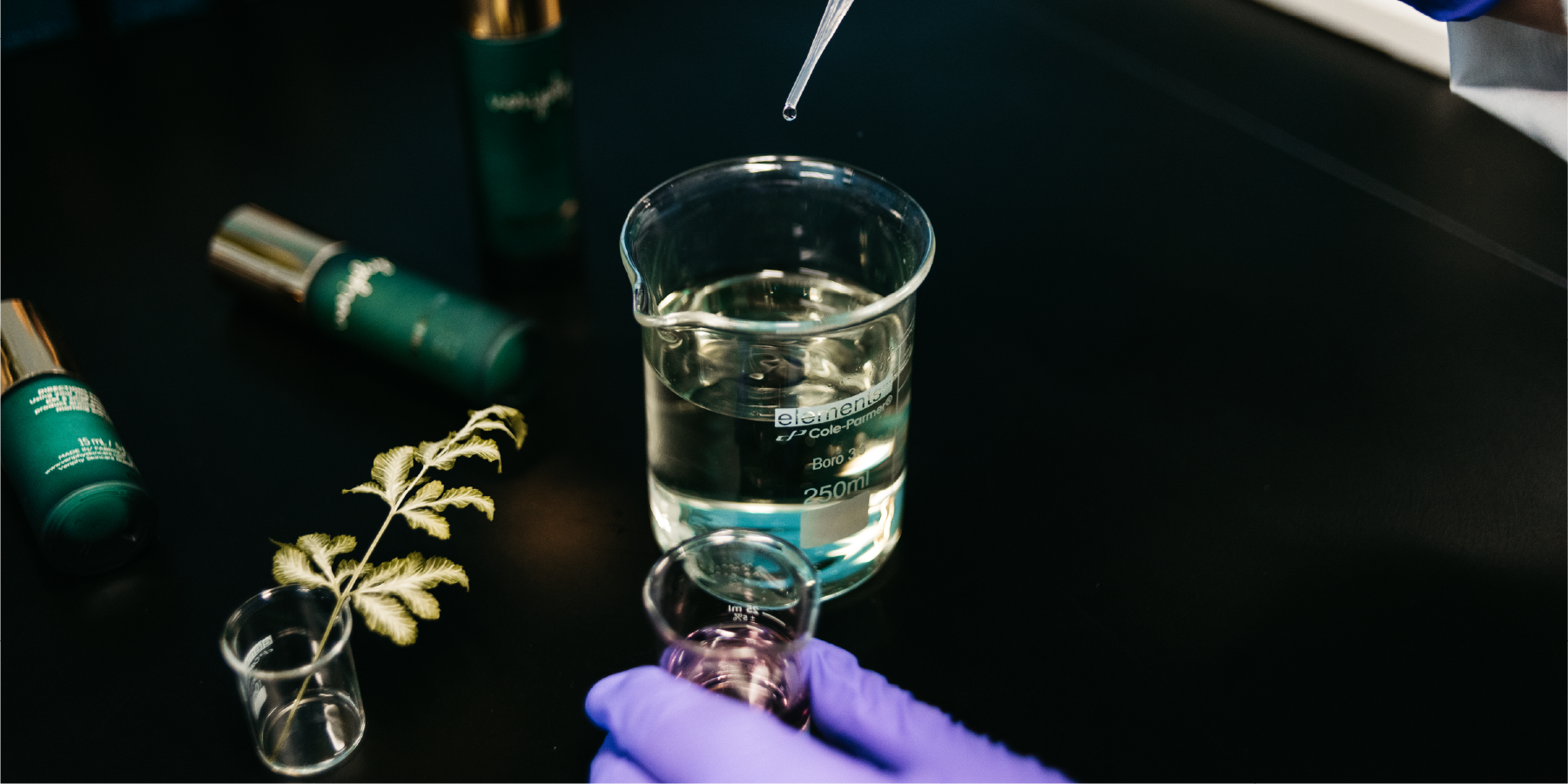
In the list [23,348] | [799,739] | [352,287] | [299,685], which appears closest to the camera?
[799,739]

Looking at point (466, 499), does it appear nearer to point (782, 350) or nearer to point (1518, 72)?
point (782, 350)

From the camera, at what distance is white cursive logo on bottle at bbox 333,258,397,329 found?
107cm

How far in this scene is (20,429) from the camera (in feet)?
2.99

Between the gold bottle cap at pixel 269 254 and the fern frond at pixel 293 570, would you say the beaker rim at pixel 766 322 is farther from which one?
the gold bottle cap at pixel 269 254

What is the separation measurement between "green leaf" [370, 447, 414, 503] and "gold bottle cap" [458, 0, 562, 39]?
39 cm

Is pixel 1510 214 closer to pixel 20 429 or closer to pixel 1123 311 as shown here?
pixel 1123 311

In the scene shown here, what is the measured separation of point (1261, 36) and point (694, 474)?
1096mm

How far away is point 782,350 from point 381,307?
403mm

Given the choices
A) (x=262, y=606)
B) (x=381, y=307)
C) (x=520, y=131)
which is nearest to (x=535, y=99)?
(x=520, y=131)

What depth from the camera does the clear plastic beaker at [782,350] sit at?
0.81m

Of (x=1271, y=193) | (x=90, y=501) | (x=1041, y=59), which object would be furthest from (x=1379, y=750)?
(x=1041, y=59)

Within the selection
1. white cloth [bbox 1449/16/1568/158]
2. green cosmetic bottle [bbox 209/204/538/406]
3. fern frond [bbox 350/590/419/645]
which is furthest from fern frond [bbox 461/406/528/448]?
white cloth [bbox 1449/16/1568/158]

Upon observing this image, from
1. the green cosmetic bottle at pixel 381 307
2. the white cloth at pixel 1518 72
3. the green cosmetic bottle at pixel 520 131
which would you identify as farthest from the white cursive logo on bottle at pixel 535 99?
the white cloth at pixel 1518 72

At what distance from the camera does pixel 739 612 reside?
32.5 inches
